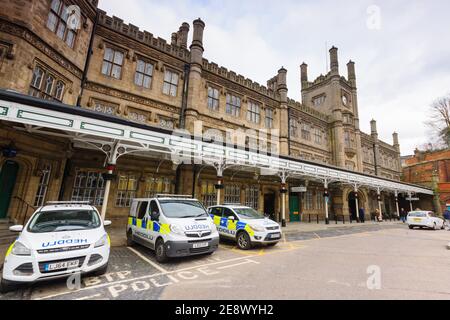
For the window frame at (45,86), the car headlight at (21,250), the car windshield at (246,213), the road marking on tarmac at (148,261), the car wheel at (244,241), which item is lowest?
the road marking on tarmac at (148,261)

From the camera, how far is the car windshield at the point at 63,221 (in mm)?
4941

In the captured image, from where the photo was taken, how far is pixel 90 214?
19.3 feet

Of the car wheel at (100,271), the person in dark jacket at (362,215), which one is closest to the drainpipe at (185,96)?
the car wheel at (100,271)

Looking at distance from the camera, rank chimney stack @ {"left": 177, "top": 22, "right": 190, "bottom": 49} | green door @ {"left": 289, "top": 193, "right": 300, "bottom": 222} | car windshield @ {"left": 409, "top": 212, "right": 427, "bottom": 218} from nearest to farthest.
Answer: chimney stack @ {"left": 177, "top": 22, "right": 190, "bottom": 49} → car windshield @ {"left": 409, "top": 212, "right": 427, "bottom": 218} → green door @ {"left": 289, "top": 193, "right": 300, "bottom": 222}

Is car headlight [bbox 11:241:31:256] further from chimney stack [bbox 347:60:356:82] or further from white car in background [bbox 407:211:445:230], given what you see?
chimney stack [bbox 347:60:356:82]

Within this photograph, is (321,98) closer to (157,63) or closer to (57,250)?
(157,63)

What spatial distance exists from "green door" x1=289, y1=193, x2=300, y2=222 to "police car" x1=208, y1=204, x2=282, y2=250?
13.1 meters

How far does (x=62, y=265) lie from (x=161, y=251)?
2607 mm

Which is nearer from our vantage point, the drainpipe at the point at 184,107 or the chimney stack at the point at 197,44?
the drainpipe at the point at 184,107

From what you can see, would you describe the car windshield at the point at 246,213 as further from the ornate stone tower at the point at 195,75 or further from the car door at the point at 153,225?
the ornate stone tower at the point at 195,75

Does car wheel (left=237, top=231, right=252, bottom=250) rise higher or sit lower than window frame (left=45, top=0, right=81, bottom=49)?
lower

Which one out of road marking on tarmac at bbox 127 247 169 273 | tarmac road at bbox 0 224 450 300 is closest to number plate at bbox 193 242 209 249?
tarmac road at bbox 0 224 450 300

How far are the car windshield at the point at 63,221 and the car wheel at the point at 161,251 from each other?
187 cm

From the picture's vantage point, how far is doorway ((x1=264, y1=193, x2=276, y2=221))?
19688 millimetres
